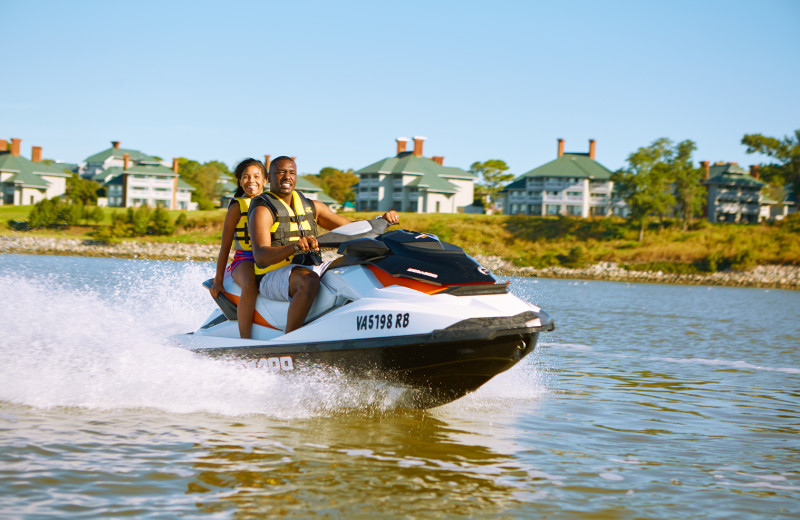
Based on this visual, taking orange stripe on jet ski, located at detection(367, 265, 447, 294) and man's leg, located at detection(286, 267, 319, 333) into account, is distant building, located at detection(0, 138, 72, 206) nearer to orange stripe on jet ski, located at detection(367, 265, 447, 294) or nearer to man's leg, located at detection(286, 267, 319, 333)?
man's leg, located at detection(286, 267, 319, 333)

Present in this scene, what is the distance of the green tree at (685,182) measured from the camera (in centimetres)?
6531

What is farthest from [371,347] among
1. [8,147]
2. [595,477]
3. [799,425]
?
[8,147]

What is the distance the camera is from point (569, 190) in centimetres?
7731

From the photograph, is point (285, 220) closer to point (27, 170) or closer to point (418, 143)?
point (418, 143)

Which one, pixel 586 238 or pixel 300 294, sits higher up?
pixel 586 238

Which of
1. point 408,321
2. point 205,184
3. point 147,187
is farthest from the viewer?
point 205,184

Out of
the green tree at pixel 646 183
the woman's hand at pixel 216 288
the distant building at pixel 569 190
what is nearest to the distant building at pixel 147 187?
the distant building at pixel 569 190

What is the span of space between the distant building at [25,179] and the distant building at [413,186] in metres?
35.9

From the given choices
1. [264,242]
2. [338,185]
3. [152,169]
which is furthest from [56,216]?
[264,242]

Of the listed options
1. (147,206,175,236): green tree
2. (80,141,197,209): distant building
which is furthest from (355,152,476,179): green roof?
(147,206,175,236): green tree

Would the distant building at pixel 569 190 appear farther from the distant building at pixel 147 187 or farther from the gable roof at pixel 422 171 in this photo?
the distant building at pixel 147 187

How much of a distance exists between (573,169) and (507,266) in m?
21.9

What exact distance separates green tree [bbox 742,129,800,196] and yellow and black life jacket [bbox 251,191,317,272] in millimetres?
76478

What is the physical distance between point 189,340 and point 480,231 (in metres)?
60.7
